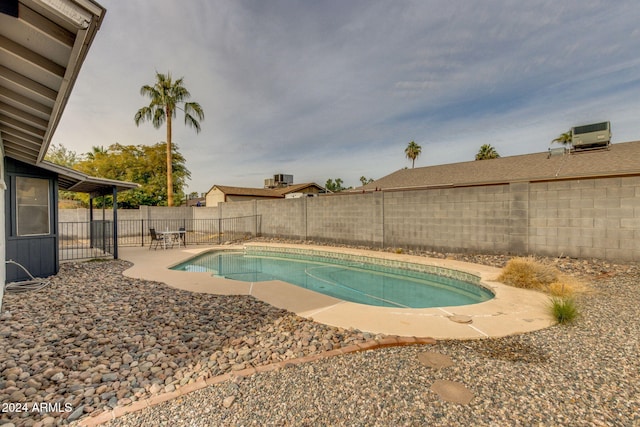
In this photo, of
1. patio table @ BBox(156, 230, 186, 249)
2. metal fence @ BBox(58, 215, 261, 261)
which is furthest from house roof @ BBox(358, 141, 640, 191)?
patio table @ BBox(156, 230, 186, 249)

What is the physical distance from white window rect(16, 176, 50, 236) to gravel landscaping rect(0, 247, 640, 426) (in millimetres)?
2827

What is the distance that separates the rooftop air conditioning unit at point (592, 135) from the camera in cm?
1133

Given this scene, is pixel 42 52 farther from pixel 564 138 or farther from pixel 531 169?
pixel 564 138

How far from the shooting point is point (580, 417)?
5.97 feet

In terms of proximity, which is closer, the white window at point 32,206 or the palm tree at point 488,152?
the white window at point 32,206

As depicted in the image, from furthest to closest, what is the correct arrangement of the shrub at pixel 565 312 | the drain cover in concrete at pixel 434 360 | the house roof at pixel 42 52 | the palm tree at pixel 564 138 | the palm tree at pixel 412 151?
the palm tree at pixel 412 151 → the palm tree at pixel 564 138 → the shrub at pixel 565 312 → the drain cover in concrete at pixel 434 360 → the house roof at pixel 42 52

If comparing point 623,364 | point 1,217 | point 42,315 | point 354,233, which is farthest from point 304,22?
point 623,364

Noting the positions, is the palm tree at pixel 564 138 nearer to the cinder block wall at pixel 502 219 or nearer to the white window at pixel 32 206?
the cinder block wall at pixel 502 219

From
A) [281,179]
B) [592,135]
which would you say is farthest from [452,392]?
[281,179]

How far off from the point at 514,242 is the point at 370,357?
6762 millimetres

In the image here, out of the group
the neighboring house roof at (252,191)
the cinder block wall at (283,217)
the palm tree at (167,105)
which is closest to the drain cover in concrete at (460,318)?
the cinder block wall at (283,217)

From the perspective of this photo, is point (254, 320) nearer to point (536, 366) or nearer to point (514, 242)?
point (536, 366)

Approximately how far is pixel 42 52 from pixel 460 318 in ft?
17.2

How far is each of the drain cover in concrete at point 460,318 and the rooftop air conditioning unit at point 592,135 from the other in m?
12.9
